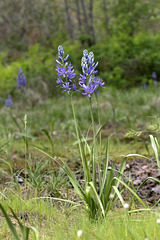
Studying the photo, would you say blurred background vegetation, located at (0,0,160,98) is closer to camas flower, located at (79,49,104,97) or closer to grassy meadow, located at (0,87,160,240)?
grassy meadow, located at (0,87,160,240)

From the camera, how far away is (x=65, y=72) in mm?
2430

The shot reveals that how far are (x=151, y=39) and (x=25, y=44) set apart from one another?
8.80 m

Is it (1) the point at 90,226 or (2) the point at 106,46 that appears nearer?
(1) the point at 90,226

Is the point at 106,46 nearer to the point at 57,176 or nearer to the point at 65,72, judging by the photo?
the point at 57,176

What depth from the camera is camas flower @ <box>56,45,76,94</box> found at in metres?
2.43

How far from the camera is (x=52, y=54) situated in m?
13.9

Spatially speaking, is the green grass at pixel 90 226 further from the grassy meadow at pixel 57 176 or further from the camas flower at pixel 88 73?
the camas flower at pixel 88 73

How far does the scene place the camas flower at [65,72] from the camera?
243 cm

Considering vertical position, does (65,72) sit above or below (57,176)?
above

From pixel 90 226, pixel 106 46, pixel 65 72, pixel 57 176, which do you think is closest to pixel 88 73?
pixel 65 72

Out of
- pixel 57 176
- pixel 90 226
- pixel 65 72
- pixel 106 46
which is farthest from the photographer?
pixel 106 46

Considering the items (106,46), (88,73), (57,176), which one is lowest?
(57,176)

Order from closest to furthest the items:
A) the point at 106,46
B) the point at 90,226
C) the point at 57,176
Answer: the point at 90,226, the point at 57,176, the point at 106,46

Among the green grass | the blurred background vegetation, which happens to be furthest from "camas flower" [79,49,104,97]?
the blurred background vegetation
